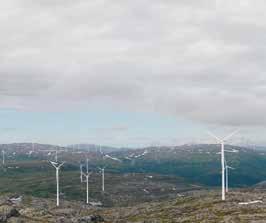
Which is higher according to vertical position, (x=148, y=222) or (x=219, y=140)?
(x=219, y=140)

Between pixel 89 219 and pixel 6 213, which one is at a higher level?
Answer: pixel 6 213

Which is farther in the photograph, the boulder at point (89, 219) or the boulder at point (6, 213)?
the boulder at point (89, 219)

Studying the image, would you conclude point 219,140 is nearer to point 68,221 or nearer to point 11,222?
point 68,221

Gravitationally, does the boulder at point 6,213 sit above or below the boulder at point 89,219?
above

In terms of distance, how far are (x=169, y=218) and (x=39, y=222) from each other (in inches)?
2094

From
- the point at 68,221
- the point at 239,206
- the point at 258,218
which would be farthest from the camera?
the point at 239,206

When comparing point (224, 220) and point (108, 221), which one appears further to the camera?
point (108, 221)

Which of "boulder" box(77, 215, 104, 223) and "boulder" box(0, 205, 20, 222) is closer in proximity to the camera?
"boulder" box(0, 205, 20, 222)

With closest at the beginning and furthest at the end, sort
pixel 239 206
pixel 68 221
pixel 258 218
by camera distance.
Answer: pixel 258 218, pixel 68 221, pixel 239 206

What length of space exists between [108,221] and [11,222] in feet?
143

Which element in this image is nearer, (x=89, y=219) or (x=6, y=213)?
(x=6, y=213)

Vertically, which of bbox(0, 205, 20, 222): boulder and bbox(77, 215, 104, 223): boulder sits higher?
bbox(0, 205, 20, 222): boulder

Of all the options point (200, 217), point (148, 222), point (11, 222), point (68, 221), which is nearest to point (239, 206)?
point (200, 217)

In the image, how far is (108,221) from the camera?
198375 mm
